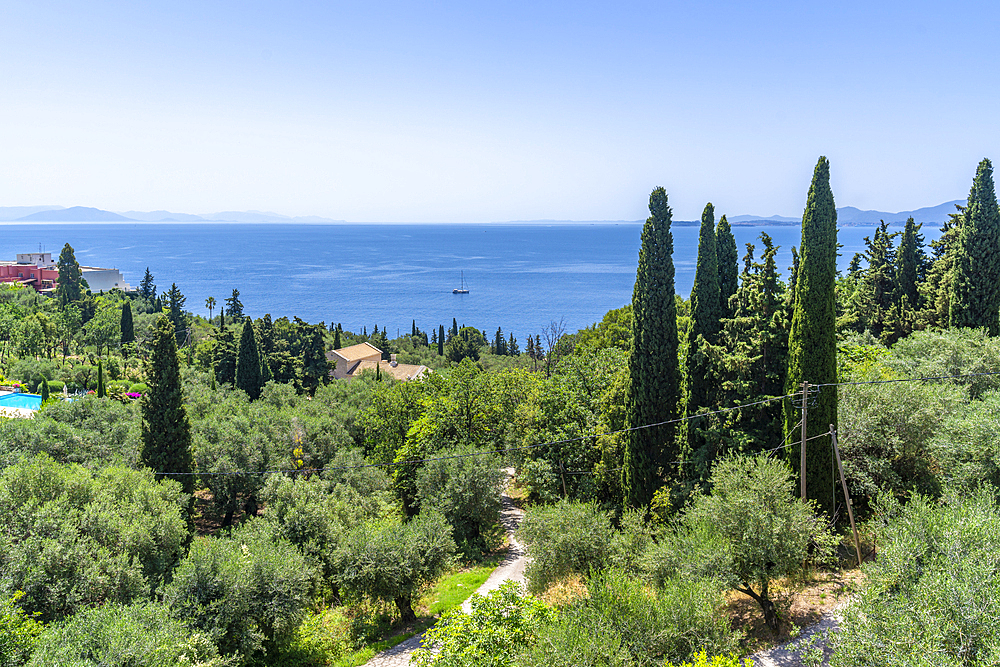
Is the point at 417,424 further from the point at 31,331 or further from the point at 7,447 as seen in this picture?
the point at 31,331

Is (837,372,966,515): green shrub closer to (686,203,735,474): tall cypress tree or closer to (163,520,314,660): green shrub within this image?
(686,203,735,474): tall cypress tree

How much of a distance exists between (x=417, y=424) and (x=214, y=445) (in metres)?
9.36

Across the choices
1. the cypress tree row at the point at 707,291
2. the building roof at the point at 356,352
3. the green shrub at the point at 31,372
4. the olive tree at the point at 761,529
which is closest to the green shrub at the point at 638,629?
the olive tree at the point at 761,529

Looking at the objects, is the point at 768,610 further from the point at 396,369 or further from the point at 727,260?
the point at 396,369

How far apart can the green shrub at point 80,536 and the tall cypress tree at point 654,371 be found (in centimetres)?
1586

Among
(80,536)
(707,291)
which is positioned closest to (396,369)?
(707,291)

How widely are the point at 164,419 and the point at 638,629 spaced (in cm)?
2115

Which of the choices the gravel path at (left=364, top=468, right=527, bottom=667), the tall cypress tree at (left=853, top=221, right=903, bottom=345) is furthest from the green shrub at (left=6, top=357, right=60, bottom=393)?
the tall cypress tree at (left=853, top=221, right=903, bottom=345)

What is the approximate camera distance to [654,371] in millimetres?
21031

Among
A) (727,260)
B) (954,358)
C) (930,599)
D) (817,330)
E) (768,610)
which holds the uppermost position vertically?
(727,260)

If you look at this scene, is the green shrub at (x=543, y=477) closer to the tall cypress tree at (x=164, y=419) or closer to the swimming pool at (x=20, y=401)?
the tall cypress tree at (x=164, y=419)

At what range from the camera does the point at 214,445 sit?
2678 centimetres

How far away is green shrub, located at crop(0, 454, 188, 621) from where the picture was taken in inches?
563

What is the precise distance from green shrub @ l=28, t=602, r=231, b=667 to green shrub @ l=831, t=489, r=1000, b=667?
40.7ft
